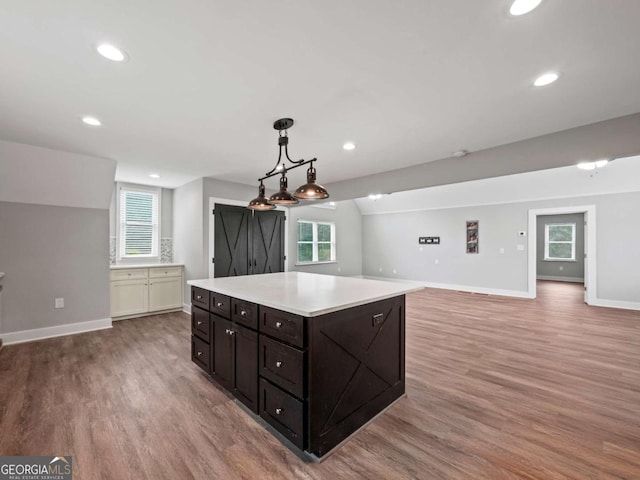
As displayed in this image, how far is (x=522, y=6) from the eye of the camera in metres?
1.43

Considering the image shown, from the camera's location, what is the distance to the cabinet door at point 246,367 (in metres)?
2.13

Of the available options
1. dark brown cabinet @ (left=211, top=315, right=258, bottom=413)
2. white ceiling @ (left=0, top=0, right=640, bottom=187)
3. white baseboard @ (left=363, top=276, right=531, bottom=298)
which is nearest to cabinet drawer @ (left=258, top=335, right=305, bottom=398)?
dark brown cabinet @ (left=211, top=315, right=258, bottom=413)

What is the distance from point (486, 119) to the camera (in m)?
2.78

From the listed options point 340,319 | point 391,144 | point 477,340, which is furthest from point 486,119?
point 477,340

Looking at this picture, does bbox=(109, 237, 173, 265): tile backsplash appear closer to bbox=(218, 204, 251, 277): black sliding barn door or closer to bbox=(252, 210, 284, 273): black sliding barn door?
bbox=(218, 204, 251, 277): black sliding barn door

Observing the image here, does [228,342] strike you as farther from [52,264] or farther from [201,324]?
[52,264]

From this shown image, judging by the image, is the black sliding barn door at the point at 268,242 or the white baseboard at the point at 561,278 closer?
the black sliding barn door at the point at 268,242

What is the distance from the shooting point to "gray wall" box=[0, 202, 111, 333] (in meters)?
3.84

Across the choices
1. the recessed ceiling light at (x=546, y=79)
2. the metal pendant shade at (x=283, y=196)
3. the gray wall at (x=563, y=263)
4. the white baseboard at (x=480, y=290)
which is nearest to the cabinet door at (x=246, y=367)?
the metal pendant shade at (x=283, y=196)

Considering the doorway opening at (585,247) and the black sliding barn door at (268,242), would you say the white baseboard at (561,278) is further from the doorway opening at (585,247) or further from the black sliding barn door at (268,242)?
the black sliding barn door at (268,242)

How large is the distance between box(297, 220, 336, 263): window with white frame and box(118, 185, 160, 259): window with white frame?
11.7 ft

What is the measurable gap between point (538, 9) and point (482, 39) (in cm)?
27

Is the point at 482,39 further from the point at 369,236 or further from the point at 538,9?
the point at 369,236

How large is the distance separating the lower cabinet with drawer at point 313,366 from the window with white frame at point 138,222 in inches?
160
